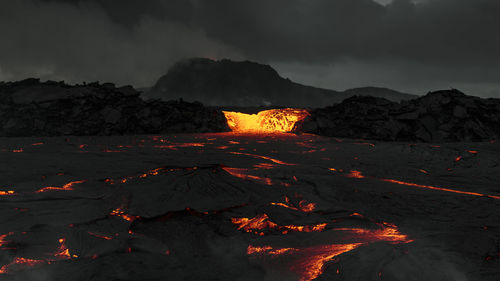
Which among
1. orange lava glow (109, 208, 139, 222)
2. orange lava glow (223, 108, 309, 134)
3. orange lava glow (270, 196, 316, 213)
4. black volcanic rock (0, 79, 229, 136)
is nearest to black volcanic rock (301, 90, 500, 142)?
orange lava glow (223, 108, 309, 134)

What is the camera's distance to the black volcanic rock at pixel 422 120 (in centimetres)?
909

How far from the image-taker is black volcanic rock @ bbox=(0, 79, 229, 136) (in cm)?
970

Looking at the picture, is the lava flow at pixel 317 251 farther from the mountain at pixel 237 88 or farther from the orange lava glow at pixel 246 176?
the mountain at pixel 237 88

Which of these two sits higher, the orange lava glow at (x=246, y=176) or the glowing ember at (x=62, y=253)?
the orange lava glow at (x=246, y=176)

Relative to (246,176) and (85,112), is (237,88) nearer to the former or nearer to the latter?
(85,112)

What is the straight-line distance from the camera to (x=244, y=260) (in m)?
1.62

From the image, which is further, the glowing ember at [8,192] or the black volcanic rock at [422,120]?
the black volcanic rock at [422,120]

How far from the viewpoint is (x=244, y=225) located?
212 centimetres

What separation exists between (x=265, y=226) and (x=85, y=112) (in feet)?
36.6

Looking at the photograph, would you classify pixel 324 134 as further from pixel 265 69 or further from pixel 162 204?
pixel 265 69

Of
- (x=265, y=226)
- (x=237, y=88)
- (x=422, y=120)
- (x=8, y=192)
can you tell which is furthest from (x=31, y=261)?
(x=237, y=88)

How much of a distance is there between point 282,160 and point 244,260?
330 cm

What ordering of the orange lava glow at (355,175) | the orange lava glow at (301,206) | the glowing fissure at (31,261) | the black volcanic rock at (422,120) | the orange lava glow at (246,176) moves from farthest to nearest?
the black volcanic rock at (422,120) → the orange lava glow at (355,175) → the orange lava glow at (246,176) → the orange lava glow at (301,206) → the glowing fissure at (31,261)

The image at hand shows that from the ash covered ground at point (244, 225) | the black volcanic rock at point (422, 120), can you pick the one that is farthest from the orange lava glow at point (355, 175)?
the black volcanic rock at point (422, 120)
